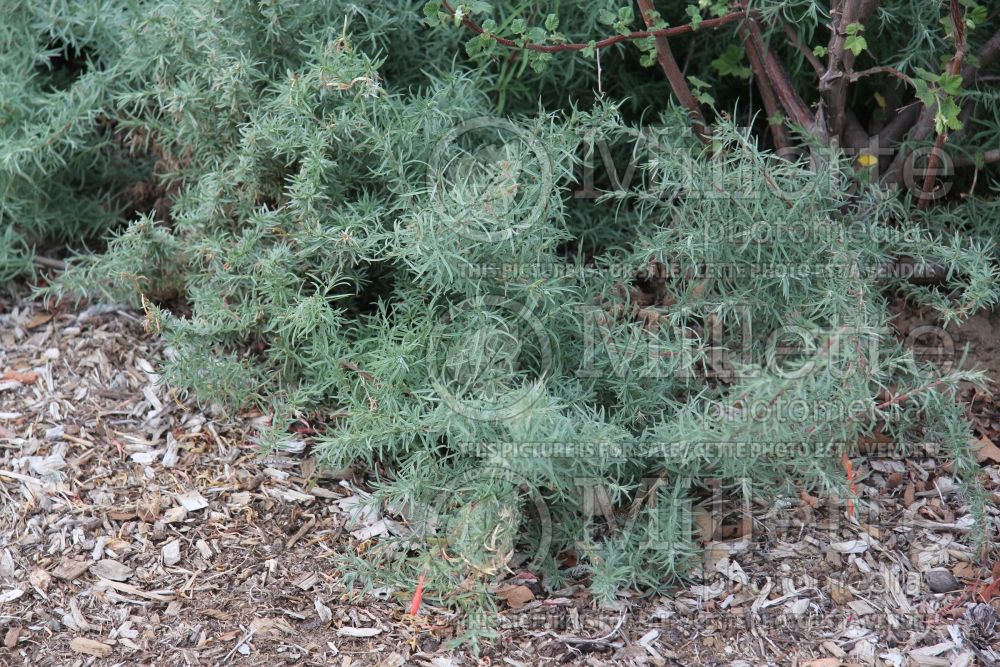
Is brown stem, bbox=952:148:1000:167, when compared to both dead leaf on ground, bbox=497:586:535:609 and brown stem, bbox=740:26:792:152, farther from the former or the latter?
dead leaf on ground, bbox=497:586:535:609

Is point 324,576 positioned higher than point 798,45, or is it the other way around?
point 798,45

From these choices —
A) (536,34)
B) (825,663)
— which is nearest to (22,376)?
(536,34)

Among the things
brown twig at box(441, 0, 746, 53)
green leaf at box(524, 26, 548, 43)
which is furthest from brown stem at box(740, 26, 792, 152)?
green leaf at box(524, 26, 548, 43)

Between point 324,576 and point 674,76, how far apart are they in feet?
4.67

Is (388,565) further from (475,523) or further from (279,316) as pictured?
(279,316)

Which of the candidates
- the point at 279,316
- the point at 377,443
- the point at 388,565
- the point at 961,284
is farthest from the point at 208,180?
the point at 961,284

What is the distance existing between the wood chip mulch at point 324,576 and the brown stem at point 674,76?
0.90 meters

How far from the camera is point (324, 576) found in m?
2.14

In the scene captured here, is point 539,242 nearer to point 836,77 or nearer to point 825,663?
point 836,77

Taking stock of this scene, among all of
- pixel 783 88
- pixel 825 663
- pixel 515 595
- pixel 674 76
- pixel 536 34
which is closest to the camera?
pixel 825 663

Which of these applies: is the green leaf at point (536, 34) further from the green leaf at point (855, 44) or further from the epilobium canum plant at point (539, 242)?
the green leaf at point (855, 44)

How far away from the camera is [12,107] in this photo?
108 inches

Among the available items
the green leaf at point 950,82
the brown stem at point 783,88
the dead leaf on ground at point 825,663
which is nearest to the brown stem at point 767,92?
the brown stem at point 783,88

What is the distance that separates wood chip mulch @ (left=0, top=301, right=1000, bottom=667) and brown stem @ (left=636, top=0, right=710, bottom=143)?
904 millimetres
